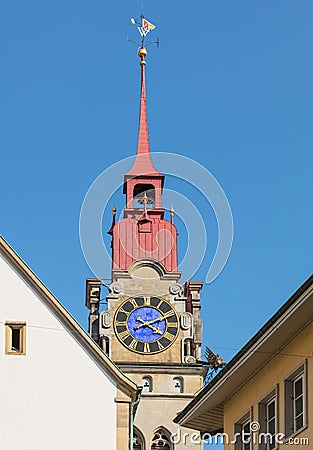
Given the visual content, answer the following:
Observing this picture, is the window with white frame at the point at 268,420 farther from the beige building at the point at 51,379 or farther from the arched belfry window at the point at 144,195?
the arched belfry window at the point at 144,195

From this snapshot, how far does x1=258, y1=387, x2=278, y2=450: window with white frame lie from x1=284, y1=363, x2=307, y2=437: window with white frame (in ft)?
2.67

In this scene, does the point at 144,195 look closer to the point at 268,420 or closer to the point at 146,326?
the point at 146,326

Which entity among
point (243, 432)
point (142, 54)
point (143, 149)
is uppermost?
point (142, 54)

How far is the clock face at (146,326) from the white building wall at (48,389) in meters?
46.5

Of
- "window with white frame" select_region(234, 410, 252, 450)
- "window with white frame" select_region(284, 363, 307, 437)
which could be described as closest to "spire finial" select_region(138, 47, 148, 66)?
"window with white frame" select_region(234, 410, 252, 450)

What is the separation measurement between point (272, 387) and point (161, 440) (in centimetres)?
5053

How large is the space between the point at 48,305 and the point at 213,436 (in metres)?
5.42

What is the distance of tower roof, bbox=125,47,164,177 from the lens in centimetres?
9275

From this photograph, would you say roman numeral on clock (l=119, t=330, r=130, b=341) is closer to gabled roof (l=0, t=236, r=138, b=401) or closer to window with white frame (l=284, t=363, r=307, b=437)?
gabled roof (l=0, t=236, r=138, b=401)

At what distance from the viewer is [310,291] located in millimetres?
26859

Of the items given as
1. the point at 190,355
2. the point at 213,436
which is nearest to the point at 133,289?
the point at 190,355

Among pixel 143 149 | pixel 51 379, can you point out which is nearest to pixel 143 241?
pixel 143 149

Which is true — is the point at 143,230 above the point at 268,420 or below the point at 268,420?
above

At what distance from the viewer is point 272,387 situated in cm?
3142
